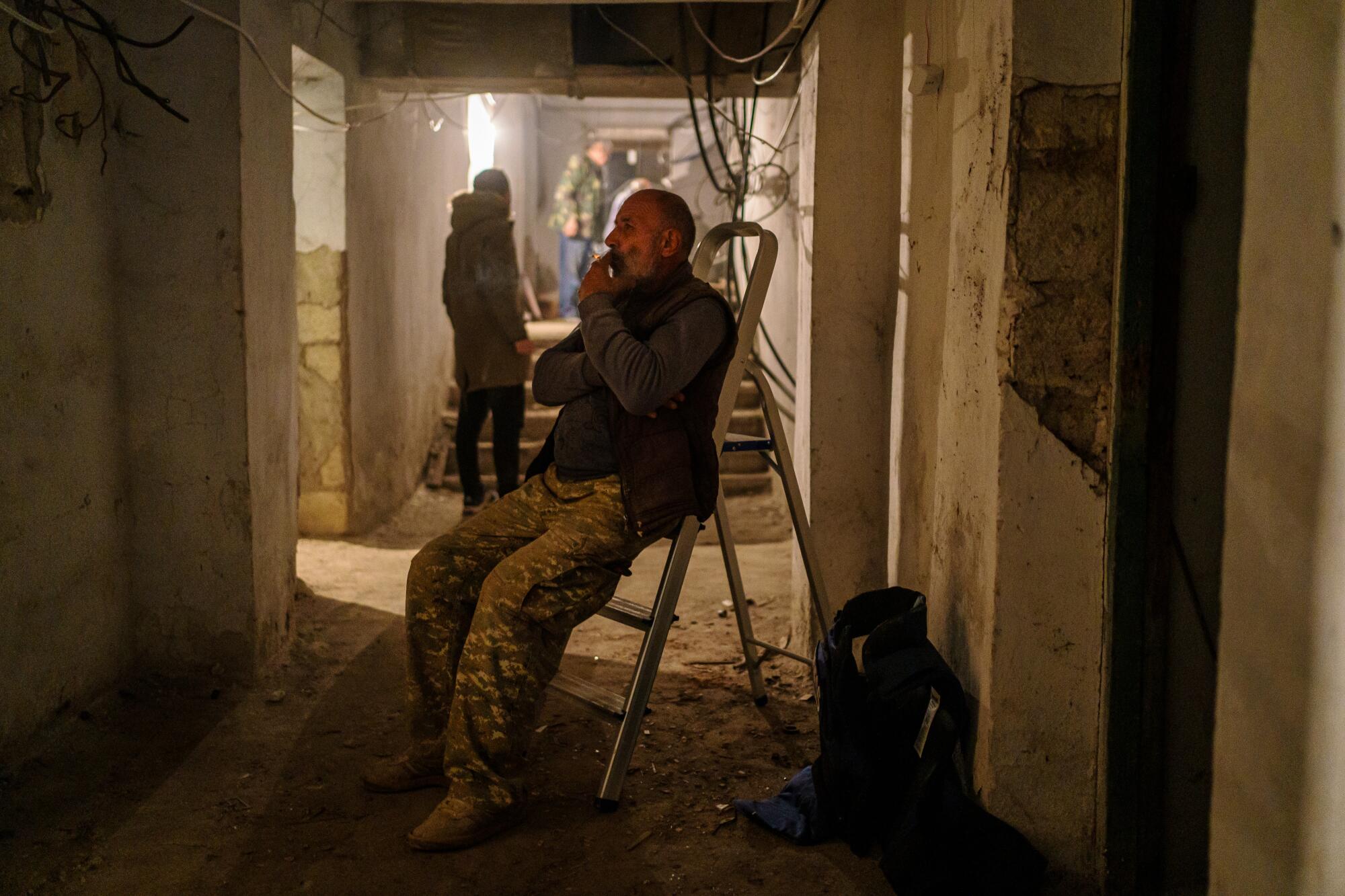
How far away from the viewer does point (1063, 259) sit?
77.0 inches

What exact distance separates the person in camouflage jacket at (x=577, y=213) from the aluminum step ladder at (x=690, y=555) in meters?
9.47

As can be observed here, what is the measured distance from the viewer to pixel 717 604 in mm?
4188

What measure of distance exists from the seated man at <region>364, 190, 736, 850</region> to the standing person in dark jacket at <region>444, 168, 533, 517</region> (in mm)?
2808

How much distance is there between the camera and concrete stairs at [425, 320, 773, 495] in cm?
657

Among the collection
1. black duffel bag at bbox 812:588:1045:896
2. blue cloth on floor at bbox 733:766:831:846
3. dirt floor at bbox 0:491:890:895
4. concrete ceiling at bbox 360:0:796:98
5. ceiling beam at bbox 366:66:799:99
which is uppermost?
concrete ceiling at bbox 360:0:796:98

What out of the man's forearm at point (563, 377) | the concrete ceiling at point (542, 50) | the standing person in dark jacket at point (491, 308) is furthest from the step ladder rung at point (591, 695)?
the standing person in dark jacket at point (491, 308)

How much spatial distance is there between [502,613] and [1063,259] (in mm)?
1296

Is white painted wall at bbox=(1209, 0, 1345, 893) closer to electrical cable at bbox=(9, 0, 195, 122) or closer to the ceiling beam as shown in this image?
electrical cable at bbox=(9, 0, 195, 122)

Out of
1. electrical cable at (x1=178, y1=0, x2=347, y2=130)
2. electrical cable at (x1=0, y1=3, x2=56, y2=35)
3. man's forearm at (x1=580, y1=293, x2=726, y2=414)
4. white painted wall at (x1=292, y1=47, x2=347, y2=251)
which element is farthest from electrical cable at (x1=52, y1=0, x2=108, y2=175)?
white painted wall at (x1=292, y1=47, x2=347, y2=251)

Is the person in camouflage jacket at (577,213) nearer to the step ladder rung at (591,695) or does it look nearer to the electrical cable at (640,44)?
the electrical cable at (640,44)

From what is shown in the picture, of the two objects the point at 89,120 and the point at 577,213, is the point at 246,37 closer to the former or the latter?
the point at 89,120

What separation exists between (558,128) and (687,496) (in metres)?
13.8

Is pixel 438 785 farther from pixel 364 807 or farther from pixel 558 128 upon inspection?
pixel 558 128

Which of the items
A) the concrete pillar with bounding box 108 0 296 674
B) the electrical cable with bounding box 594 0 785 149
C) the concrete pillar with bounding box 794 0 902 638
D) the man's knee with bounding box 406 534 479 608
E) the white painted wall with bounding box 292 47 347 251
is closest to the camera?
the man's knee with bounding box 406 534 479 608
